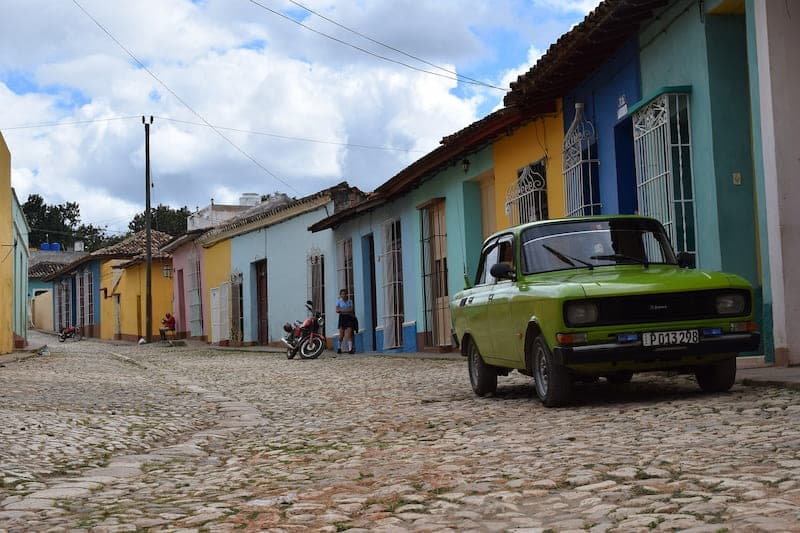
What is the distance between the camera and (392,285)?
23922mm

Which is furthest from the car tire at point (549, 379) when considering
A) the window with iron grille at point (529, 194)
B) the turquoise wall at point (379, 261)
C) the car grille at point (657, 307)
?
the turquoise wall at point (379, 261)

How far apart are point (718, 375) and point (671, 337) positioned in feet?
2.12

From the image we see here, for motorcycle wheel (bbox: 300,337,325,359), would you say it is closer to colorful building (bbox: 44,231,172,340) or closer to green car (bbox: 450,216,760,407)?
green car (bbox: 450,216,760,407)

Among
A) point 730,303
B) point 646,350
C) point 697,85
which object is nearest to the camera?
point 646,350

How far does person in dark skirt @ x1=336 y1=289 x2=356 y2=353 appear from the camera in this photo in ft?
79.4

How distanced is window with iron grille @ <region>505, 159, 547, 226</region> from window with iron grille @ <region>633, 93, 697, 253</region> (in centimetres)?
401

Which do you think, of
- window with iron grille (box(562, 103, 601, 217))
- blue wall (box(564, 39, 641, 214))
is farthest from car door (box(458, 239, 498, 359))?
window with iron grille (box(562, 103, 601, 217))

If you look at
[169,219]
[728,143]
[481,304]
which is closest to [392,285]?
[728,143]

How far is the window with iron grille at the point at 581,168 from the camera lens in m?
14.6

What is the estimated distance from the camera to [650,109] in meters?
12.4

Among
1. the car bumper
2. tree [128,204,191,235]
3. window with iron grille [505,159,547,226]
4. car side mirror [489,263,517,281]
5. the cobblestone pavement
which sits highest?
tree [128,204,191,235]

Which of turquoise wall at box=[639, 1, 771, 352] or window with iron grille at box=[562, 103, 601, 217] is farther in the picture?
window with iron grille at box=[562, 103, 601, 217]

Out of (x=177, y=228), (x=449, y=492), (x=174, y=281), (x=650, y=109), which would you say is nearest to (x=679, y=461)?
(x=449, y=492)

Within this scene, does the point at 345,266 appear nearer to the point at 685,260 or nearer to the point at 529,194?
the point at 529,194
